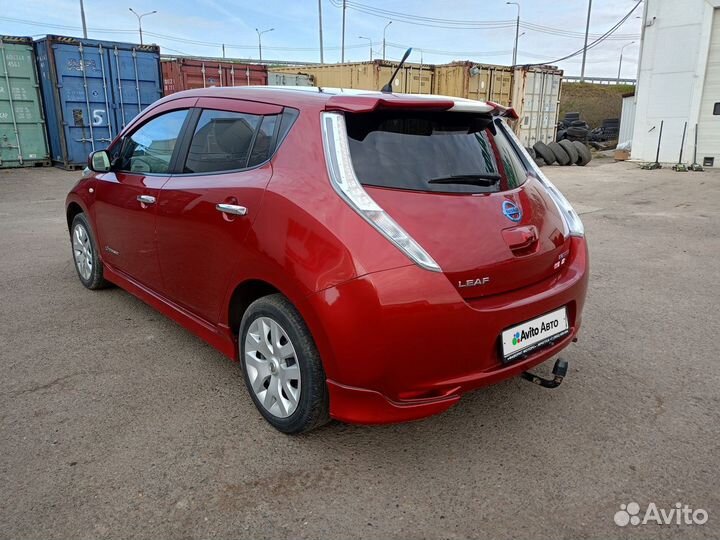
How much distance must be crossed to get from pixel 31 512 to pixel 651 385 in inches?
126

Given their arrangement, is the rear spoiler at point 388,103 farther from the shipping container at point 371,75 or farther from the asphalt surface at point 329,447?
the shipping container at point 371,75

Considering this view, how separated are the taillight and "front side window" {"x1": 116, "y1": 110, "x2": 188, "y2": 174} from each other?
136 cm

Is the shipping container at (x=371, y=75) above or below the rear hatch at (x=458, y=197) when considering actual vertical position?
above

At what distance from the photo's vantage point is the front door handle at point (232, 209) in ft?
8.73

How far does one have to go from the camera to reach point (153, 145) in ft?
12.1

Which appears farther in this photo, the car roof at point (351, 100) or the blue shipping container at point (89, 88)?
the blue shipping container at point (89, 88)

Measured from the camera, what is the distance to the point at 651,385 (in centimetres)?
323

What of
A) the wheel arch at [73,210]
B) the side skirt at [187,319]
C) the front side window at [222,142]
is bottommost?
the side skirt at [187,319]

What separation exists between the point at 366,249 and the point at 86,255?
11.4 feet

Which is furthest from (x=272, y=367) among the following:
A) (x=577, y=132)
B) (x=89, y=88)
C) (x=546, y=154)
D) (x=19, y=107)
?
(x=577, y=132)

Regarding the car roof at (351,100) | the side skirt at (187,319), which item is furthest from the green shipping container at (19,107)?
the car roof at (351,100)

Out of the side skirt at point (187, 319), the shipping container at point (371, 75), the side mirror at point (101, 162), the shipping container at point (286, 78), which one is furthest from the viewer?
the shipping container at point (286, 78)

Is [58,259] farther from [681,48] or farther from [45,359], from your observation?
[681,48]

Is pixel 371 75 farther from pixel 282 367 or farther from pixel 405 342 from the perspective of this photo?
pixel 405 342
